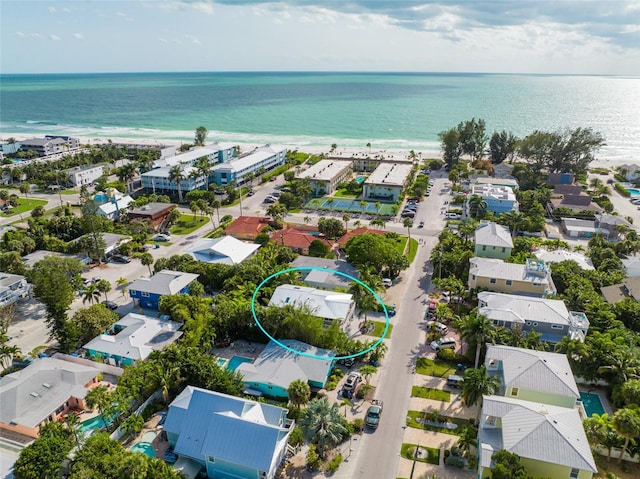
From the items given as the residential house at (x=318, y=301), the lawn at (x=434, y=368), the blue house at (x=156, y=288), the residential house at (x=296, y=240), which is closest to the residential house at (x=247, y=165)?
the residential house at (x=296, y=240)

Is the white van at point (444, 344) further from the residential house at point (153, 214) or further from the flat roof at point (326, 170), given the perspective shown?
the flat roof at point (326, 170)

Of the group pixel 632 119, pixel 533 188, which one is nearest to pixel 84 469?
pixel 533 188

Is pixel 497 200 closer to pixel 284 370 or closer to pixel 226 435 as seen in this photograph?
pixel 284 370

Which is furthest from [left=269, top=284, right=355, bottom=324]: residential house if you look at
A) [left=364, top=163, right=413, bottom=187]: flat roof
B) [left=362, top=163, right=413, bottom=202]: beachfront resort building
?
[left=364, top=163, right=413, bottom=187]: flat roof

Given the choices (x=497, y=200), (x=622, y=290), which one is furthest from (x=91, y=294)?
(x=497, y=200)

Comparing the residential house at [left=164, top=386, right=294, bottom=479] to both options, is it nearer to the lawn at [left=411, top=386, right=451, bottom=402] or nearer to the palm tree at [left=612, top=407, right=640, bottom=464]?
the lawn at [left=411, top=386, right=451, bottom=402]

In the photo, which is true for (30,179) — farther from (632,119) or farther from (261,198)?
(632,119)
